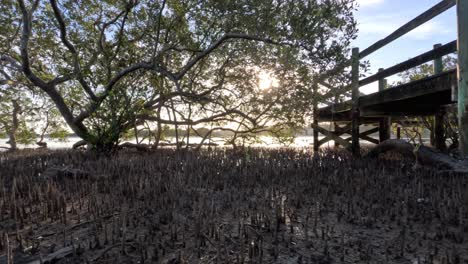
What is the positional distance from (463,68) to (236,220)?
386 cm

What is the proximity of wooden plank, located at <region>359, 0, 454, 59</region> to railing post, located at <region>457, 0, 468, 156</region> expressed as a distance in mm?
392

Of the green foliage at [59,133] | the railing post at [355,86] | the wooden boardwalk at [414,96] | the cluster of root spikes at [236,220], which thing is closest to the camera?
the cluster of root spikes at [236,220]

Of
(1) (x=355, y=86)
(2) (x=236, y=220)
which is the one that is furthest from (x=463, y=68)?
(2) (x=236, y=220)

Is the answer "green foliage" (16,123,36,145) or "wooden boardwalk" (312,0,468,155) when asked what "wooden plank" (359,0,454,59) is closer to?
"wooden boardwalk" (312,0,468,155)

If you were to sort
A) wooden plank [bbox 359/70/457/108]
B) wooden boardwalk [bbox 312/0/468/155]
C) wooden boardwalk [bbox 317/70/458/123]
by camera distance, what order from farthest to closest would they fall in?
wooden boardwalk [bbox 317/70/458/123], wooden plank [bbox 359/70/457/108], wooden boardwalk [bbox 312/0/468/155]

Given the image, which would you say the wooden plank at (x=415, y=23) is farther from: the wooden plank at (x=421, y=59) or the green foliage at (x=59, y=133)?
the green foliage at (x=59, y=133)

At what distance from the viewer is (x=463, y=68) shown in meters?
4.84

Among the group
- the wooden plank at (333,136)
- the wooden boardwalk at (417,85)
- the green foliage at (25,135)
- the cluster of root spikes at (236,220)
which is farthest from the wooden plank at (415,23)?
the green foliage at (25,135)

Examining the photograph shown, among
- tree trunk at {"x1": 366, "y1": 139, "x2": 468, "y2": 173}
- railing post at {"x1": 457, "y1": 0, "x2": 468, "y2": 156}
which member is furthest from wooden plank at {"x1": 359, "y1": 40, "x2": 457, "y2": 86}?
tree trunk at {"x1": 366, "y1": 139, "x2": 468, "y2": 173}

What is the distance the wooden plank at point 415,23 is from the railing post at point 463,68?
15.4 inches

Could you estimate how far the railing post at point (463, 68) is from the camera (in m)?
4.86

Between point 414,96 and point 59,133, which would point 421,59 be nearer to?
point 414,96

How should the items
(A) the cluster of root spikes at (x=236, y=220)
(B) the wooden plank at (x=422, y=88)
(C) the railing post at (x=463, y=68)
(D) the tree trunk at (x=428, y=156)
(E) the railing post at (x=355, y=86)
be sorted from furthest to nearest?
(E) the railing post at (x=355, y=86), (D) the tree trunk at (x=428, y=156), (B) the wooden plank at (x=422, y=88), (C) the railing post at (x=463, y=68), (A) the cluster of root spikes at (x=236, y=220)

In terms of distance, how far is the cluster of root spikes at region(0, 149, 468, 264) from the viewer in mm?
2689
